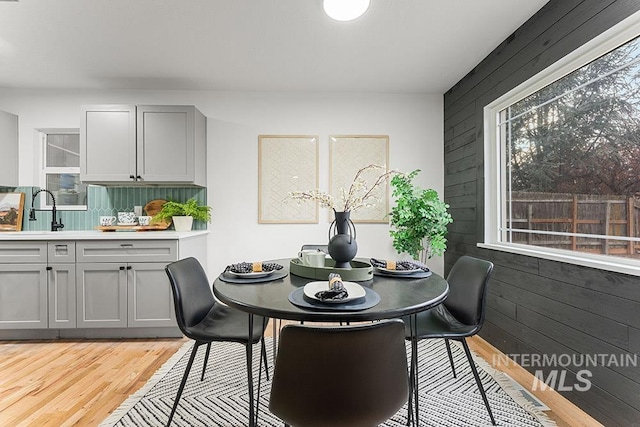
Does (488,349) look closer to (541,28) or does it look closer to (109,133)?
(541,28)

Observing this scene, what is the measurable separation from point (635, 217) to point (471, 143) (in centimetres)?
157

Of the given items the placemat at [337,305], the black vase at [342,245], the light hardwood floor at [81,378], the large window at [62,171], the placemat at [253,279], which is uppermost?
the large window at [62,171]

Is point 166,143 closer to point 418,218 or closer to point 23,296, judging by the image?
point 23,296

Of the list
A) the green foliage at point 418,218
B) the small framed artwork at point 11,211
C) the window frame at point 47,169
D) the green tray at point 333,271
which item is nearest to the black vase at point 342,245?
the green tray at point 333,271

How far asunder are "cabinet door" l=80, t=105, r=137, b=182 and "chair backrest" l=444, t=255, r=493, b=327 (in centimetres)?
296

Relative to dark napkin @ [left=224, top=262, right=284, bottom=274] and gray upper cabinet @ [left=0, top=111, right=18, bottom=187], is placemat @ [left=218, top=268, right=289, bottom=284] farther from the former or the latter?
gray upper cabinet @ [left=0, top=111, right=18, bottom=187]

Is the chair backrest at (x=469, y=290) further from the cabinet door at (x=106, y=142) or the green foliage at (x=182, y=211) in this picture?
the cabinet door at (x=106, y=142)

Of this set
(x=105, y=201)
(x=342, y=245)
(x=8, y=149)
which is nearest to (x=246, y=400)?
(x=342, y=245)

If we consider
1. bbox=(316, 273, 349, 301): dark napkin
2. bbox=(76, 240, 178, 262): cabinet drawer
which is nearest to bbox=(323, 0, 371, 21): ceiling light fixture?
bbox=(316, 273, 349, 301): dark napkin

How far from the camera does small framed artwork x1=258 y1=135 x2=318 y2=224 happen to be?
11.5 feet

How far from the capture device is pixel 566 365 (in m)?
1.91

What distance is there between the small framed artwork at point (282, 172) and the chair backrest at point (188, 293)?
1577 millimetres

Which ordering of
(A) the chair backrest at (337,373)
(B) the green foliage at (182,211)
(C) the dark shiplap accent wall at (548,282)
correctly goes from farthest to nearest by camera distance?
(B) the green foliage at (182,211), (C) the dark shiplap accent wall at (548,282), (A) the chair backrest at (337,373)

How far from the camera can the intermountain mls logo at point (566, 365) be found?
5.31 feet
